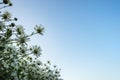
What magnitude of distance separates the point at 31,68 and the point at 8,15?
15.5m

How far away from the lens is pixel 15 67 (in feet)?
74.7

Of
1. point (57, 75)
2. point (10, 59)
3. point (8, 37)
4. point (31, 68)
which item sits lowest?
point (8, 37)

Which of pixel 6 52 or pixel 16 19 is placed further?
pixel 6 52

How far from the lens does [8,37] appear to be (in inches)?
652

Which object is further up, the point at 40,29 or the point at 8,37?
the point at 40,29

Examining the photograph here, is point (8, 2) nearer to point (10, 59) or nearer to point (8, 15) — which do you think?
point (8, 15)

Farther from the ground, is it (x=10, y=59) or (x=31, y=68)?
(x=31, y=68)

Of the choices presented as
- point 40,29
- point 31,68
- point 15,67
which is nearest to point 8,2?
point 40,29

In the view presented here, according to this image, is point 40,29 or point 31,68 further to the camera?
point 31,68

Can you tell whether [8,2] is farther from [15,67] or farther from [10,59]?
[15,67]

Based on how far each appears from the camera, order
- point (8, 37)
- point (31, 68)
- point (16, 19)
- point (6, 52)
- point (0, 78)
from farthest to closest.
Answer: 1. point (31, 68)
2. point (0, 78)
3. point (6, 52)
4. point (16, 19)
5. point (8, 37)

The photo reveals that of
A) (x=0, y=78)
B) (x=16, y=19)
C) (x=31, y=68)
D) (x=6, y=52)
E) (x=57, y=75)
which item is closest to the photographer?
(x=16, y=19)

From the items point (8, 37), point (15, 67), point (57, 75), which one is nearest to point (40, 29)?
point (8, 37)

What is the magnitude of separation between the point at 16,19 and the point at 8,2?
208 cm
